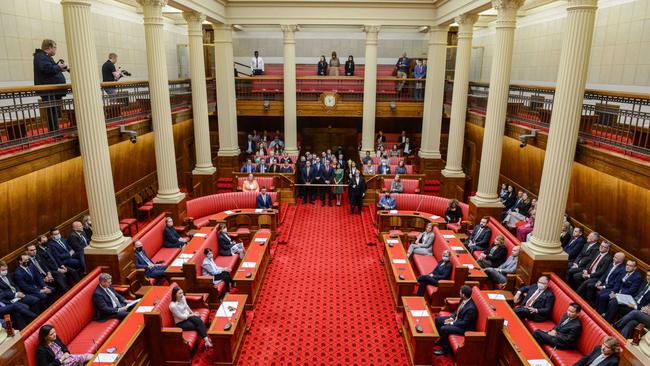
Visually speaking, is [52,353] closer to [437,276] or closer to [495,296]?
[437,276]

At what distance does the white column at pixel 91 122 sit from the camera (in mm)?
6946

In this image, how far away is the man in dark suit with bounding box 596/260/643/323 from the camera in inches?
285

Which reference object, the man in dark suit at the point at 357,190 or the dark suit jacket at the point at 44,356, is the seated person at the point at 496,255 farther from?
the dark suit jacket at the point at 44,356

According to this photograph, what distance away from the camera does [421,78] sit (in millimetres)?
17422

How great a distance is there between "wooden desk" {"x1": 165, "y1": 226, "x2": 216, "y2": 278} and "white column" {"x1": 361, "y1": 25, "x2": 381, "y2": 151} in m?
8.52

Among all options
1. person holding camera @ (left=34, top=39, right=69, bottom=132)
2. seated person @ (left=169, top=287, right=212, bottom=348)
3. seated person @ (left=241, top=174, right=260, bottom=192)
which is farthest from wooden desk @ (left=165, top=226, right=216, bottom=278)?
person holding camera @ (left=34, top=39, right=69, bottom=132)

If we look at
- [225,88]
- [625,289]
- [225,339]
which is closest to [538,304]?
[625,289]

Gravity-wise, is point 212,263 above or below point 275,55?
Result: below

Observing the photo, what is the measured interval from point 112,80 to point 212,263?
5.96m

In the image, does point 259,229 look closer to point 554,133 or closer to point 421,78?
point 554,133

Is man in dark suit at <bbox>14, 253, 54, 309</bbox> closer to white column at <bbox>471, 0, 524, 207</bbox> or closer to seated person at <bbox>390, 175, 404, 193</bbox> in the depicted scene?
seated person at <bbox>390, 175, 404, 193</bbox>

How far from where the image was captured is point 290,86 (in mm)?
16500

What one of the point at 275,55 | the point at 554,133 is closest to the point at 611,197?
the point at 554,133

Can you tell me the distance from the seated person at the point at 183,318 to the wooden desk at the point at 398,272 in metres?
3.48
